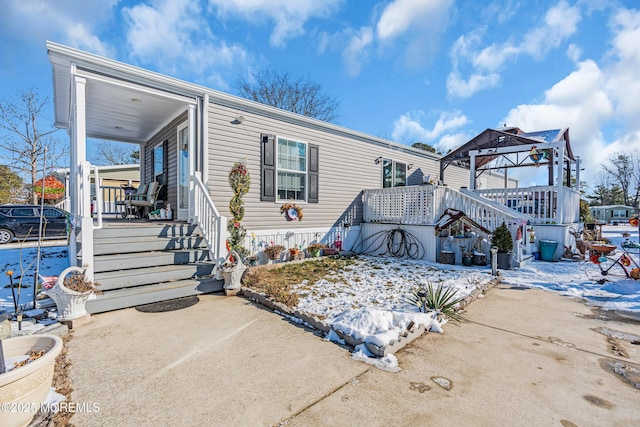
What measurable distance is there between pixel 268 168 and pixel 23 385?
17.9ft

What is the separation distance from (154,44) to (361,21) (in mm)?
7810

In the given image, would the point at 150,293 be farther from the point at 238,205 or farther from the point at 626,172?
the point at 626,172

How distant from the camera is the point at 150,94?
17.3 ft

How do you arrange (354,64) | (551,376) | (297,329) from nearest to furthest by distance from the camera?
(551,376) < (297,329) < (354,64)

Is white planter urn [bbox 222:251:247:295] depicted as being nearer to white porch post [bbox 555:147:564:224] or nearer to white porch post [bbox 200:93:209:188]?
white porch post [bbox 200:93:209:188]

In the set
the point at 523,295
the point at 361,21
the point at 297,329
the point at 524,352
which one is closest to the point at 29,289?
the point at 297,329

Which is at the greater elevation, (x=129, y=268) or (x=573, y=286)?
(x=129, y=268)

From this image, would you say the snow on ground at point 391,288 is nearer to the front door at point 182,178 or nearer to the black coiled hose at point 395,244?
the black coiled hose at point 395,244

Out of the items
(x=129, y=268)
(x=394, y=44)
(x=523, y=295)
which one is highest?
(x=394, y=44)

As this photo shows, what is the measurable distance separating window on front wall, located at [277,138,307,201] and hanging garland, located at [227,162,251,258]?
3.58 ft

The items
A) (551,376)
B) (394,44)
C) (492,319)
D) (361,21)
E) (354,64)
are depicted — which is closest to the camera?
(551,376)

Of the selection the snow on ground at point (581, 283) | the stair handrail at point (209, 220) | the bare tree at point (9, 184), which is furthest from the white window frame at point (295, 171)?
the bare tree at point (9, 184)

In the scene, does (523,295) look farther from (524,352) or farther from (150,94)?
(150,94)

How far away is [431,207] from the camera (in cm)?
738
